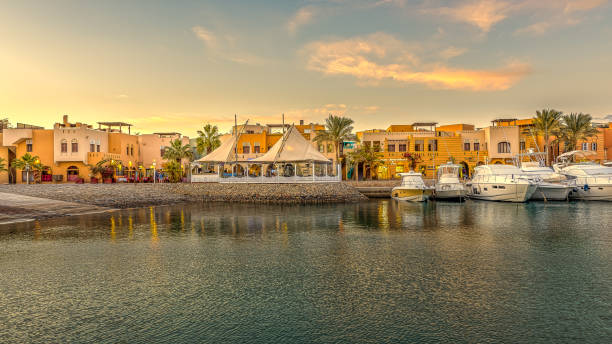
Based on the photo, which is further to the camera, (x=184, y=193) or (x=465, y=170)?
(x=465, y=170)

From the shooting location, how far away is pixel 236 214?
31469 millimetres

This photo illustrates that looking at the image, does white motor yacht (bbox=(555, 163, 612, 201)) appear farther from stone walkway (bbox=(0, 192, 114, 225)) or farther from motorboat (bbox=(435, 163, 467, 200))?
stone walkway (bbox=(0, 192, 114, 225))

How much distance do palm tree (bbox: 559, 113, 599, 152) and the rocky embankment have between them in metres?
39.7

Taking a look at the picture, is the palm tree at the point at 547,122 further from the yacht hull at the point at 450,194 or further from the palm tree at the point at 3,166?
the palm tree at the point at 3,166

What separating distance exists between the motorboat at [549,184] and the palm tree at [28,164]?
63.9m

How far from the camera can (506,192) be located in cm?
4116

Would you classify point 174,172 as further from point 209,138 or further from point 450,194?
point 450,194

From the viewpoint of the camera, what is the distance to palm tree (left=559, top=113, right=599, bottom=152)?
194ft

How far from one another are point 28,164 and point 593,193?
2812 inches

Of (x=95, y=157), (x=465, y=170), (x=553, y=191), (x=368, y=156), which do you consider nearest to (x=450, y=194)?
(x=553, y=191)

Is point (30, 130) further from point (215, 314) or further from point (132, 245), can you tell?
point (215, 314)

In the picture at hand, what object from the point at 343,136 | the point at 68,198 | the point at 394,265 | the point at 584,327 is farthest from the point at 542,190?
the point at 68,198

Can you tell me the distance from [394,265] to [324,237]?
6666mm

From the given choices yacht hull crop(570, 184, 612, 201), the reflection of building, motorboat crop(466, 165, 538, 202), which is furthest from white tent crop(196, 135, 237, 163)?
yacht hull crop(570, 184, 612, 201)
